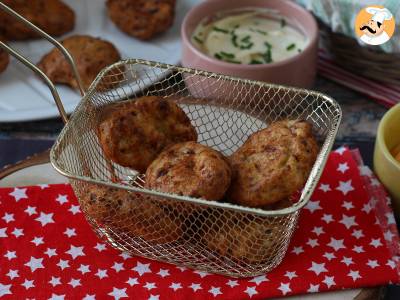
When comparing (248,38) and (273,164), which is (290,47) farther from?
(273,164)

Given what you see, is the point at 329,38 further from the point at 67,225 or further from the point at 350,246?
the point at 67,225

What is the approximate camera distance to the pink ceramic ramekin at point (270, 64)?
1.32 metres

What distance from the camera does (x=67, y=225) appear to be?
1.08 metres

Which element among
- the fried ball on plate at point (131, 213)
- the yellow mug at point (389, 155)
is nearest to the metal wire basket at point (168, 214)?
the fried ball on plate at point (131, 213)

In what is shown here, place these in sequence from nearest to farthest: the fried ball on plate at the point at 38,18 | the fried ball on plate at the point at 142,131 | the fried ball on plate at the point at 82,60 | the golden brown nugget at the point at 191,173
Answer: the golden brown nugget at the point at 191,173 → the fried ball on plate at the point at 142,131 → the fried ball on plate at the point at 82,60 → the fried ball on plate at the point at 38,18

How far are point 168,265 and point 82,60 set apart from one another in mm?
631

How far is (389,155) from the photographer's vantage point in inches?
42.7

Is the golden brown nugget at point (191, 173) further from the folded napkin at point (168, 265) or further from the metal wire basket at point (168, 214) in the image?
the folded napkin at point (168, 265)

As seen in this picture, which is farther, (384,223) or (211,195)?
(384,223)

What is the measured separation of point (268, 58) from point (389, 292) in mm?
607

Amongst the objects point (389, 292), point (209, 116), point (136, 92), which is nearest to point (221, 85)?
point (209, 116)

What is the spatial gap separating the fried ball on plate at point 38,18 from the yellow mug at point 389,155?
34.3 inches

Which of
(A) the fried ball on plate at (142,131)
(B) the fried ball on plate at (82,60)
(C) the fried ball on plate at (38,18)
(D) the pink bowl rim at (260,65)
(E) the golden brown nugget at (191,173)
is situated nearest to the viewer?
(E) the golden brown nugget at (191,173)

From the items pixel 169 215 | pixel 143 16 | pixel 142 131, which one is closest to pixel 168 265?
pixel 169 215
